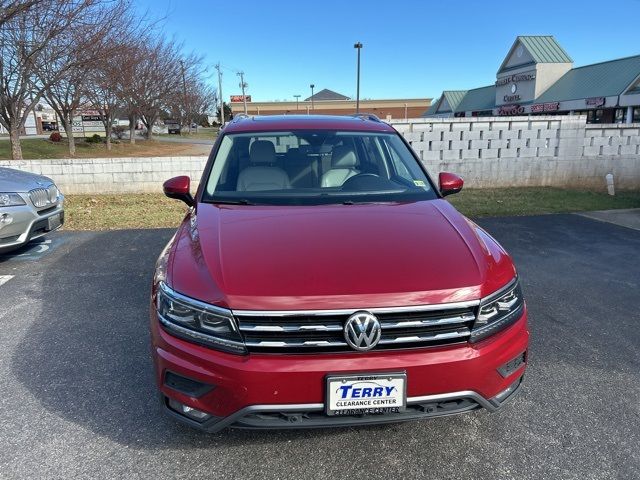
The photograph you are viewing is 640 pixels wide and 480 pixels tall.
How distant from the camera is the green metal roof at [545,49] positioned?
3897cm

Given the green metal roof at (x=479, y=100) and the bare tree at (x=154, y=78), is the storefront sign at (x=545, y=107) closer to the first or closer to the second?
the green metal roof at (x=479, y=100)

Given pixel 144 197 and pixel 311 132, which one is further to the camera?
pixel 144 197

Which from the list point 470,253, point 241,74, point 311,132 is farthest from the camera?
point 241,74

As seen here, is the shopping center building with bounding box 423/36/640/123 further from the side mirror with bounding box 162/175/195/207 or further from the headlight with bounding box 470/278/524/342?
the side mirror with bounding box 162/175/195/207

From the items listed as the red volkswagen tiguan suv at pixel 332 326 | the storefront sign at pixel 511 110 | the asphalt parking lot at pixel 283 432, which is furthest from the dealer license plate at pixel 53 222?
the storefront sign at pixel 511 110

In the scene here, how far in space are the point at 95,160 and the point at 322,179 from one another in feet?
29.5

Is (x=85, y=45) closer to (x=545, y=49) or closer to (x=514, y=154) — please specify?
(x=514, y=154)

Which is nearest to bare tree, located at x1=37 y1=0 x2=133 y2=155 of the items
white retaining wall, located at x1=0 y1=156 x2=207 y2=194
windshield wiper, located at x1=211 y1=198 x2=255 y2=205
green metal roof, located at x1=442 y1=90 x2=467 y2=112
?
white retaining wall, located at x1=0 y1=156 x2=207 y2=194

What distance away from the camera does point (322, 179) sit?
3320 millimetres

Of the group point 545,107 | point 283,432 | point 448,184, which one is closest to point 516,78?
point 545,107

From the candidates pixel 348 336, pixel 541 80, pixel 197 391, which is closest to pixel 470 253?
pixel 348 336

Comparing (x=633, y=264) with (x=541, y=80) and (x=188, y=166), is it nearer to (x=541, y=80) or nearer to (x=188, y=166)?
(x=188, y=166)

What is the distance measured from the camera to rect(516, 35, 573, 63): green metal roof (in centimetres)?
3897

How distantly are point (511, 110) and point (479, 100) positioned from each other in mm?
8633
